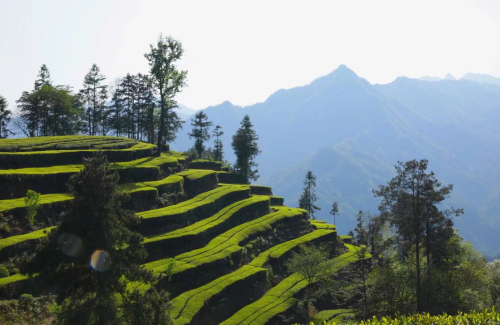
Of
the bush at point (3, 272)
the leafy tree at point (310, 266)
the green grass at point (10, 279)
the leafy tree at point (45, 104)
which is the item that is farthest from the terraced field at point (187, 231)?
the leafy tree at point (45, 104)

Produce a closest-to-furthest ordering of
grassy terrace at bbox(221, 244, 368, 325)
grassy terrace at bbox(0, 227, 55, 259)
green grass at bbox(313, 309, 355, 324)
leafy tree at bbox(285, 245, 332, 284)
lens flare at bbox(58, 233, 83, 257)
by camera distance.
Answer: lens flare at bbox(58, 233, 83, 257), grassy terrace at bbox(0, 227, 55, 259), grassy terrace at bbox(221, 244, 368, 325), green grass at bbox(313, 309, 355, 324), leafy tree at bbox(285, 245, 332, 284)

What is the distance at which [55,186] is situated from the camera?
34.9 metres

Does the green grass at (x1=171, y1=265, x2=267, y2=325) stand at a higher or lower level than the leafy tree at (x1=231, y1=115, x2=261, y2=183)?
lower

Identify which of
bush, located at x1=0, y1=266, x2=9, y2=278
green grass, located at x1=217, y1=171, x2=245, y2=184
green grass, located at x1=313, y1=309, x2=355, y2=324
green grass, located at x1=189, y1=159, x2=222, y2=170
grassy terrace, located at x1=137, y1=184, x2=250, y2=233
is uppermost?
green grass, located at x1=189, y1=159, x2=222, y2=170

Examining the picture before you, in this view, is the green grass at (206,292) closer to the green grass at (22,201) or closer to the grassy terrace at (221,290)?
the grassy terrace at (221,290)

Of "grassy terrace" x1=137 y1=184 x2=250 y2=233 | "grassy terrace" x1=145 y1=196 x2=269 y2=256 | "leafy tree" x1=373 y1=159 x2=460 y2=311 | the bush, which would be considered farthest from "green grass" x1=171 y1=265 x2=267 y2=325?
"leafy tree" x1=373 y1=159 x2=460 y2=311

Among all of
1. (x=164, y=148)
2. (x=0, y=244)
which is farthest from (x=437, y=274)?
(x=164, y=148)

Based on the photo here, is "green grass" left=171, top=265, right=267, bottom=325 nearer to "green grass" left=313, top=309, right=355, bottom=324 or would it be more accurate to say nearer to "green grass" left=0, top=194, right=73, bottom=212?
"green grass" left=313, top=309, right=355, bottom=324

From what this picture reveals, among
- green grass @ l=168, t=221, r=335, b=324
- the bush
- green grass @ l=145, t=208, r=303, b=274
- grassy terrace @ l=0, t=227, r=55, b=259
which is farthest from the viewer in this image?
green grass @ l=145, t=208, r=303, b=274

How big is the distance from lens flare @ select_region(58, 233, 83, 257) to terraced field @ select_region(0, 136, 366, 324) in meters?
4.25

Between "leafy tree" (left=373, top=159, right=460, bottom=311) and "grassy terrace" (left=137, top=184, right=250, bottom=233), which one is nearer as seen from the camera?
"leafy tree" (left=373, top=159, right=460, bottom=311)

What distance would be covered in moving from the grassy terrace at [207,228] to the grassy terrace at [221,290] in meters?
4.74

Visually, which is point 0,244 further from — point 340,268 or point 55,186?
point 340,268

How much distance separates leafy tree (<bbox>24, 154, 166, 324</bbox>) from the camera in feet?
58.0
